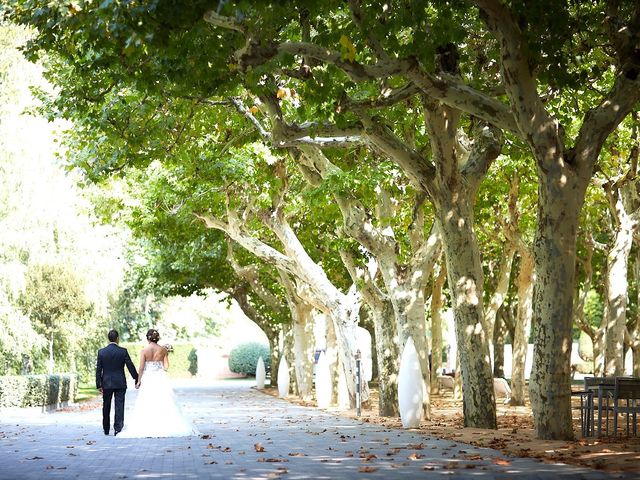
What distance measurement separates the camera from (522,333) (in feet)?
92.0

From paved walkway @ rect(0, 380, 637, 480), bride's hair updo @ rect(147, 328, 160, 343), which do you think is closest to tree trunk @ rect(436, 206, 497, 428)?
paved walkway @ rect(0, 380, 637, 480)

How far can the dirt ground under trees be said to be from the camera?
11617 mm

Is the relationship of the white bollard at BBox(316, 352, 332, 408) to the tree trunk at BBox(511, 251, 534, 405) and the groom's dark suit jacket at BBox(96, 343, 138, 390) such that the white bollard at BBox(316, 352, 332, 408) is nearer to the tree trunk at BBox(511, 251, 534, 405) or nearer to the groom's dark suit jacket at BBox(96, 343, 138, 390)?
the tree trunk at BBox(511, 251, 534, 405)

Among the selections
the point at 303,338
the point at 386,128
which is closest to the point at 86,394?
the point at 303,338

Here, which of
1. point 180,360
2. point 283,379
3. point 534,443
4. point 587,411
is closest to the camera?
point 534,443

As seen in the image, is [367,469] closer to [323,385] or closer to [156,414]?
[156,414]

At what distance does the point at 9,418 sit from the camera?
23.7 meters

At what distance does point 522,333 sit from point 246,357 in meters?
40.6

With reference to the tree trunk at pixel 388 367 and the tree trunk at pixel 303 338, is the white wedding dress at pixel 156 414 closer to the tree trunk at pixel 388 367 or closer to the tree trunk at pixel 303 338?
the tree trunk at pixel 388 367

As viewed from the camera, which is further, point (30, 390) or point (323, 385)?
point (323, 385)

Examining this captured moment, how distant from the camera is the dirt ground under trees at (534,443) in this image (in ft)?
38.1

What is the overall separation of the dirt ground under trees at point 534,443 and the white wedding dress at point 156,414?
4.13 m

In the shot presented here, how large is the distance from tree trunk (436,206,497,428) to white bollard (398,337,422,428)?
1504mm

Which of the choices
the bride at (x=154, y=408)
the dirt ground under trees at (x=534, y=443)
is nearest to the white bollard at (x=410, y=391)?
the dirt ground under trees at (x=534, y=443)
